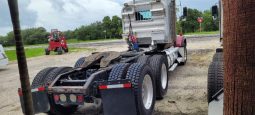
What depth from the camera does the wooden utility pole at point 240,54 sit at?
1.47m

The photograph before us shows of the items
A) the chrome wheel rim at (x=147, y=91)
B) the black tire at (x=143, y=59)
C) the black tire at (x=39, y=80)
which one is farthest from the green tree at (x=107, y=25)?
the chrome wheel rim at (x=147, y=91)

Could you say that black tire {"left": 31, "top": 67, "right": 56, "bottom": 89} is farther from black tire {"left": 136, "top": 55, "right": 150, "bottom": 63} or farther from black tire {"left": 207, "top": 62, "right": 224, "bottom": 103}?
black tire {"left": 207, "top": 62, "right": 224, "bottom": 103}

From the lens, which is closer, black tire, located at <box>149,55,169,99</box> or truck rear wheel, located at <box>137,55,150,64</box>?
black tire, located at <box>149,55,169,99</box>

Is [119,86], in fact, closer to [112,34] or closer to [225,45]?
[225,45]

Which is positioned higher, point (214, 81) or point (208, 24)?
point (208, 24)

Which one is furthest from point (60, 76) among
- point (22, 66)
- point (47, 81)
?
point (22, 66)

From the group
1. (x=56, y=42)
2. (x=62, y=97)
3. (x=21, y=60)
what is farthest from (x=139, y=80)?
(x=56, y=42)

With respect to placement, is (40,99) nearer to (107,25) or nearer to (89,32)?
(107,25)

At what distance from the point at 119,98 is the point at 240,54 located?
3.32 metres

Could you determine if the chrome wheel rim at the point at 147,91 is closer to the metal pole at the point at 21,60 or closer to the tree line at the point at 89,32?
the metal pole at the point at 21,60

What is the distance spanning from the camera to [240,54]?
4.94ft

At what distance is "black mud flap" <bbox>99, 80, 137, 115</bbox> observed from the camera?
468cm

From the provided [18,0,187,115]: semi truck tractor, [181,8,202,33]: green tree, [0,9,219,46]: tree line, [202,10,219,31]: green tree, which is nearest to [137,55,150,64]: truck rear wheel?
[18,0,187,115]: semi truck tractor

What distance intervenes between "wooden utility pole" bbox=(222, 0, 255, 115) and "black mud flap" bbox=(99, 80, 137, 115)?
314cm
